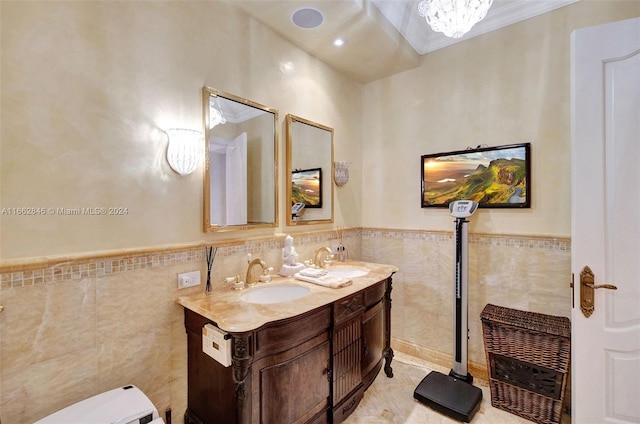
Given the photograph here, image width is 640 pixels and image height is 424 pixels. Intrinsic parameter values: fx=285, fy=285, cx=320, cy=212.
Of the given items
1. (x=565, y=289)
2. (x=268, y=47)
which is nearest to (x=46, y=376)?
(x=268, y=47)

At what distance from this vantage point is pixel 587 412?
1.71m

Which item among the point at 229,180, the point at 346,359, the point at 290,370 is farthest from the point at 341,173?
the point at 290,370

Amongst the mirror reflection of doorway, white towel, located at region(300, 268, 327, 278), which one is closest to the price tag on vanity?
the mirror reflection of doorway

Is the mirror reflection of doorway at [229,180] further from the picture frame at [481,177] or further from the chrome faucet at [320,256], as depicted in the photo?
the picture frame at [481,177]

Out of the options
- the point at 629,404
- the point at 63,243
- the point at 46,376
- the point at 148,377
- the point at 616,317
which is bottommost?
the point at 629,404

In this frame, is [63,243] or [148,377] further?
[148,377]

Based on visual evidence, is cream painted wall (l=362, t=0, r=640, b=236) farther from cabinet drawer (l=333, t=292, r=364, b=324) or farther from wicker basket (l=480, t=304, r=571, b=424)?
cabinet drawer (l=333, t=292, r=364, b=324)

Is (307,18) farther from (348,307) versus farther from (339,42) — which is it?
(348,307)

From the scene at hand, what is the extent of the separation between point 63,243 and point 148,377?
86cm

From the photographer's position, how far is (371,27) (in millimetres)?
2230

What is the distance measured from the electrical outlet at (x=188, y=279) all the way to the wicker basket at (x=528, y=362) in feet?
7.01

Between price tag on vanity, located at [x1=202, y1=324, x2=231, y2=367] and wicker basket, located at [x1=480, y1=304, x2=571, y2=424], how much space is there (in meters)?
1.92

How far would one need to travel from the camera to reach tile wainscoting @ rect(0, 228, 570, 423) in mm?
1247

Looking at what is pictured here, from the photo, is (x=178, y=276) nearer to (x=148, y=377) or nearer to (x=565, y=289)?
(x=148, y=377)
